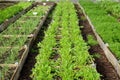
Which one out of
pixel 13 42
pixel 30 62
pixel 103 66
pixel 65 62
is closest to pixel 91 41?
pixel 103 66

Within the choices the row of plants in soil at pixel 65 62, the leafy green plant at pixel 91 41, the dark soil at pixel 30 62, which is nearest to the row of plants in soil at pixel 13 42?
the dark soil at pixel 30 62

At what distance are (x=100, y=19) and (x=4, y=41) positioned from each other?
465cm

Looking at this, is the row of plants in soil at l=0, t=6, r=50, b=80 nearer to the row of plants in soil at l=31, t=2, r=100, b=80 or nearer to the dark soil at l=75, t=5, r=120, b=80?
Answer: the row of plants in soil at l=31, t=2, r=100, b=80

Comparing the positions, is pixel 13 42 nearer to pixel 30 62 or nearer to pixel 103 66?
pixel 30 62

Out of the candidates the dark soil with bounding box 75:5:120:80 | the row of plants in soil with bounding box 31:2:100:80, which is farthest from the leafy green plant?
the row of plants in soil with bounding box 31:2:100:80

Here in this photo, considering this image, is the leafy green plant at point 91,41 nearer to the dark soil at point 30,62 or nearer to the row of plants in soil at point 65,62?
the row of plants in soil at point 65,62

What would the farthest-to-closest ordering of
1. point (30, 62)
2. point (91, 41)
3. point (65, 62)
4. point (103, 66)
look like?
point (91, 41)
point (30, 62)
point (103, 66)
point (65, 62)

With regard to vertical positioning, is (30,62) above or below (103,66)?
above

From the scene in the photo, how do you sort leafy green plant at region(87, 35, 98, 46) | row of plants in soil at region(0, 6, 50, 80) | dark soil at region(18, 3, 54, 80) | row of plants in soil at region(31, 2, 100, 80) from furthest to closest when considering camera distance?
leafy green plant at region(87, 35, 98, 46)
row of plants in soil at region(0, 6, 50, 80)
dark soil at region(18, 3, 54, 80)
row of plants in soil at region(31, 2, 100, 80)

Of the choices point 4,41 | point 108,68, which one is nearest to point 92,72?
point 108,68

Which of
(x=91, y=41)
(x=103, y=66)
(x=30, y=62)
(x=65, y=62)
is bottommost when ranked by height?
(x=91, y=41)

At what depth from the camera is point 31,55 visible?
29.2 ft

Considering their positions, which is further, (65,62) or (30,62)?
(30,62)

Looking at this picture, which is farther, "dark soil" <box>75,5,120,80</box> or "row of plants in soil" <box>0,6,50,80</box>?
"row of plants in soil" <box>0,6,50,80</box>
